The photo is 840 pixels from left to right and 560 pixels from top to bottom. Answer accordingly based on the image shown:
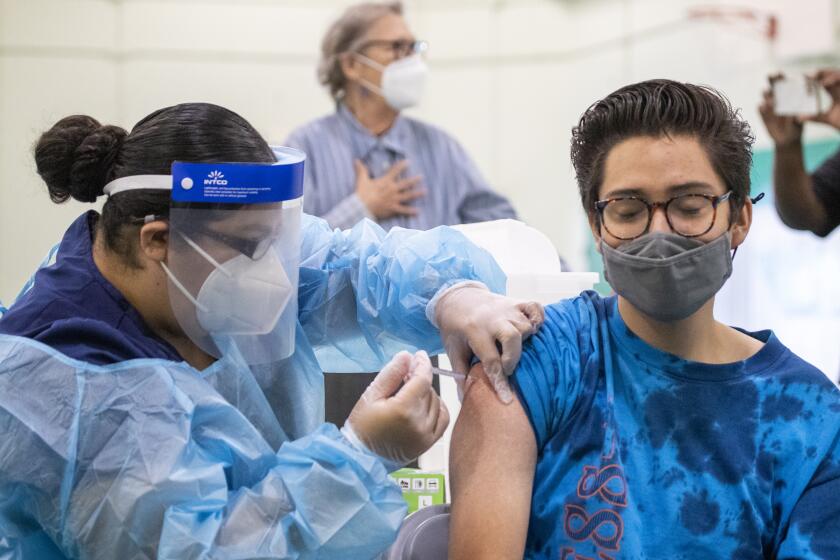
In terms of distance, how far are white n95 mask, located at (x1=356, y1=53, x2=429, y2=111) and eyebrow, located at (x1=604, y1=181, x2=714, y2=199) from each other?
193cm

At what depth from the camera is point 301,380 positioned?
1.76 m

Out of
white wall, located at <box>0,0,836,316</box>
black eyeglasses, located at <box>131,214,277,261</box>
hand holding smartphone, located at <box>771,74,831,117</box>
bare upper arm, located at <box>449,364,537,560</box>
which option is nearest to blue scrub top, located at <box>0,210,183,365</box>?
black eyeglasses, located at <box>131,214,277,261</box>

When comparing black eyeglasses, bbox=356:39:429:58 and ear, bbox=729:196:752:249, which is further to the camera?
black eyeglasses, bbox=356:39:429:58

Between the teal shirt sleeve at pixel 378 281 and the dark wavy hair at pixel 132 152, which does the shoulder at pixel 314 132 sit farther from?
the dark wavy hair at pixel 132 152

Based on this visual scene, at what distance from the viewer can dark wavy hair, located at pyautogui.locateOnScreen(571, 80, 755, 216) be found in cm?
153

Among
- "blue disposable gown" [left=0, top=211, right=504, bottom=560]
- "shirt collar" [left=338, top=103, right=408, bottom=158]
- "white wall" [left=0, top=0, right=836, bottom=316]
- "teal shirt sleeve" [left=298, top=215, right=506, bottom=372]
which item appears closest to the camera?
"blue disposable gown" [left=0, top=211, right=504, bottom=560]

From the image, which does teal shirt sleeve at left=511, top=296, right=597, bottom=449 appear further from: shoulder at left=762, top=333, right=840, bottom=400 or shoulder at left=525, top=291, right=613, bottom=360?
shoulder at left=762, top=333, right=840, bottom=400

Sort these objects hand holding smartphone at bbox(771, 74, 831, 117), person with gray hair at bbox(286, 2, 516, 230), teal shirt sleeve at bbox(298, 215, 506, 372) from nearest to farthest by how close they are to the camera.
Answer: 1. teal shirt sleeve at bbox(298, 215, 506, 372)
2. hand holding smartphone at bbox(771, 74, 831, 117)
3. person with gray hair at bbox(286, 2, 516, 230)

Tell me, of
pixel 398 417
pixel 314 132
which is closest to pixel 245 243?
pixel 398 417

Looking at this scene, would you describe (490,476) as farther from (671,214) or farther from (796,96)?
(796,96)

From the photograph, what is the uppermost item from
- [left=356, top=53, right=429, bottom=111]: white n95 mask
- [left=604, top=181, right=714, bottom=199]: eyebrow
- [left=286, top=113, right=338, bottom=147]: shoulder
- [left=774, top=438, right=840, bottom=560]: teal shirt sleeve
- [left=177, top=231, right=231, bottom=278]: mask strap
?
[left=356, top=53, right=429, bottom=111]: white n95 mask

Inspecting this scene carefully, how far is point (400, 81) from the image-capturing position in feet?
11.0

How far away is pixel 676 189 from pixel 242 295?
68cm

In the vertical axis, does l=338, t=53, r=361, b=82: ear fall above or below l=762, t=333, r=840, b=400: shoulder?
above
